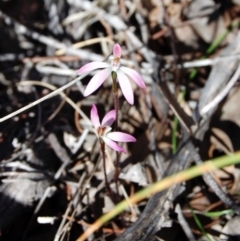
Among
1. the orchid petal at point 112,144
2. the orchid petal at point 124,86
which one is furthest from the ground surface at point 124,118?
the orchid petal at point 124,86

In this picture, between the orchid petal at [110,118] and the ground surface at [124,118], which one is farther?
the ground surface at [124,118]

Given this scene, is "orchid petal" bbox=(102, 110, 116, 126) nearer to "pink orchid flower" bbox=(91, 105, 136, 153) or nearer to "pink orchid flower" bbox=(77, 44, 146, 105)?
"pink orchid flower" bbox=(91, 105, 136, 153)

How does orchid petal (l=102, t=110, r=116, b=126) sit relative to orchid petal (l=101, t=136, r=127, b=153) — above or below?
above

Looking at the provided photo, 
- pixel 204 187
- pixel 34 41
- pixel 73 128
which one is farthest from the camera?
pixel 34 41

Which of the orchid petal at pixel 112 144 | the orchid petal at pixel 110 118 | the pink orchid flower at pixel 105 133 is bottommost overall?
the orchid petal at pixel 112 144

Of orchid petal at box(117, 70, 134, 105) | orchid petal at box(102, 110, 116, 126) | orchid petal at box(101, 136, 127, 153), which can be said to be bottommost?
orchid petal at box(101, 136, 127, 153)

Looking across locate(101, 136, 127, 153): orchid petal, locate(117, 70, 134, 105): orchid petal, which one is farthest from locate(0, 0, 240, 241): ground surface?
locate(117, 70, 134, 105): orchid petal

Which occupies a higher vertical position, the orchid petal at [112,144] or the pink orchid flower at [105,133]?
the pink orchid flower at [105,133]

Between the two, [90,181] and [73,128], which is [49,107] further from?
[90,181]

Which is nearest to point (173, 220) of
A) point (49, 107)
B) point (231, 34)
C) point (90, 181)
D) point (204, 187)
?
point (204, 187)

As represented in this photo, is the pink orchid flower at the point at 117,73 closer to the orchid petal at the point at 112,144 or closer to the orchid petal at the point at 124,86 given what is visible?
the orchid petal at the point at 124,86

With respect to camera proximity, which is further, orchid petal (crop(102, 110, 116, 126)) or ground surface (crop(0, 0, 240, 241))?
ground surface (crop(0, 0, 240, 241))
